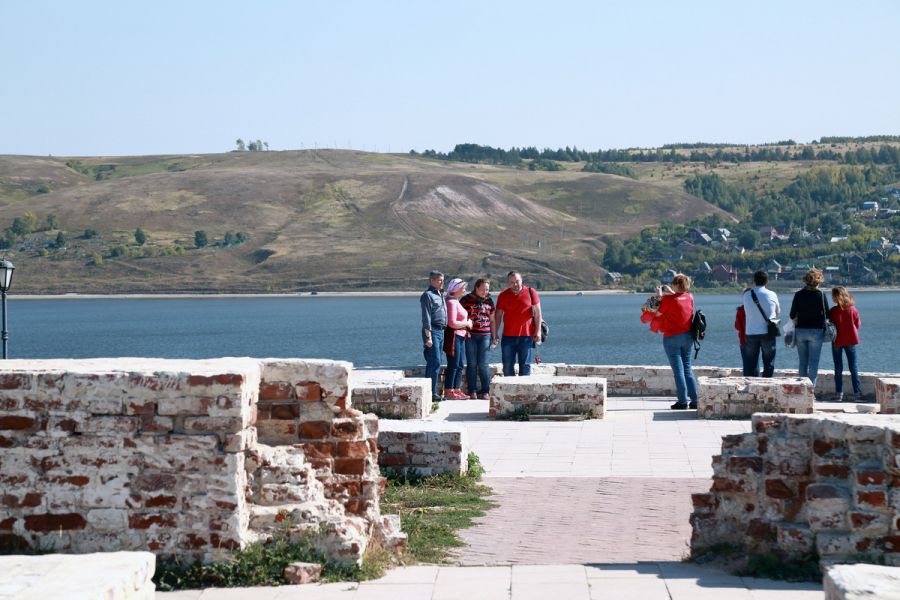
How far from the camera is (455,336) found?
1468 cm

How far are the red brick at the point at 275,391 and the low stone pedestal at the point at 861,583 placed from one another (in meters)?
2.88

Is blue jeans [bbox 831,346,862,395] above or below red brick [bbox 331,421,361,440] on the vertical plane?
below

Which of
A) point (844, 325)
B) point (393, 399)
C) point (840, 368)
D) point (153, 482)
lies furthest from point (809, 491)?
point (840, 368)

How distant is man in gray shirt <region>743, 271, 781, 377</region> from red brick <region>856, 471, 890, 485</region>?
7.96 meters

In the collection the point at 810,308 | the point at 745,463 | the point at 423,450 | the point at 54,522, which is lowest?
the point at 423,450

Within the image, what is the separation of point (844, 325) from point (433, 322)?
4.69 m

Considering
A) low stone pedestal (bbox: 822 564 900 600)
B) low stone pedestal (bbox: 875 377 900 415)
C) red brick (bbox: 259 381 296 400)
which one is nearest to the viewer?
low stone pedestal (bbox: 822 564 900 600)

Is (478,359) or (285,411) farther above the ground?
(285,411)

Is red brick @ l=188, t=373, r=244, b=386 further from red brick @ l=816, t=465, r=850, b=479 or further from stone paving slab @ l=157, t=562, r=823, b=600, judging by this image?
red brick @ l=816, t=465, r=850, b=479

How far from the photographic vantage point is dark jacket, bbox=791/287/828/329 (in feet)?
44.4

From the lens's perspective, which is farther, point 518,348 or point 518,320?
point 518,348

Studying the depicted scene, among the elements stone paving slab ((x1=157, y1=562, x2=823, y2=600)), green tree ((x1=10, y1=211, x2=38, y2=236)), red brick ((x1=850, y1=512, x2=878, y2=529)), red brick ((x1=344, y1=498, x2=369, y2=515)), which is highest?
green tree ((x1=10, y1=211, x2=38, y2=236))

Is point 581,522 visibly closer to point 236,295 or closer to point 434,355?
point 434,355

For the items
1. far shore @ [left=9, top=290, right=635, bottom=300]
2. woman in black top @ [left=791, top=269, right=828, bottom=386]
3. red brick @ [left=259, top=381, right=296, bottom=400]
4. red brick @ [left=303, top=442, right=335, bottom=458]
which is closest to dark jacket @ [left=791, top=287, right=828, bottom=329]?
woman in black top @ [left=791, top=269, right=828, bottom=386]
